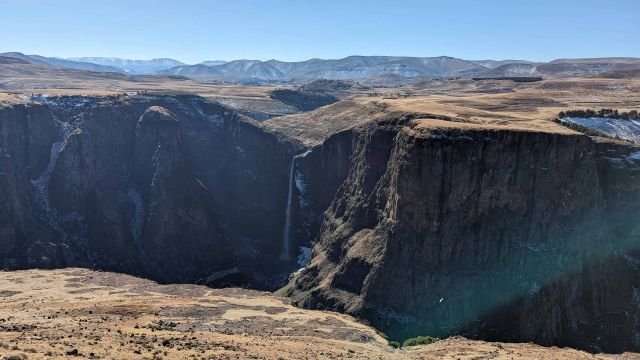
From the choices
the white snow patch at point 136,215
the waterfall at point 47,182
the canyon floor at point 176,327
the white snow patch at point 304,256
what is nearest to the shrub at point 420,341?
the canyon floor at point 176,327

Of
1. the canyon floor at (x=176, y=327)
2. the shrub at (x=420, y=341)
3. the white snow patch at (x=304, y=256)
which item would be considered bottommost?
the white snow patch at (x=304, y=256)

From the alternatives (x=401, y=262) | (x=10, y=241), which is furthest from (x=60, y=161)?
(x=401, y=262)

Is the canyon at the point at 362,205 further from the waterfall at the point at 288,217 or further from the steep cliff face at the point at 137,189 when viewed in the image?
the waterfall at the point at 288,217

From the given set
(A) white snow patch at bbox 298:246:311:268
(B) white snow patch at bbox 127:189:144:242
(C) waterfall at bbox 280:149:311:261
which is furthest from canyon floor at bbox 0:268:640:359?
(C) waterfall at bbox 280:149:311:261

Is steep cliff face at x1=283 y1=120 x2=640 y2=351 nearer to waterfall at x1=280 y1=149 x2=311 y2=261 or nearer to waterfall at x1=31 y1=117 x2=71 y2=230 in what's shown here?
waterfall at x1=280 y1=149 x2=311 y2=261

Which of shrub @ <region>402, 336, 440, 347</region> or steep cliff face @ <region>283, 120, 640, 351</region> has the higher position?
steep cliff face @ <region>283, 120, 640, 351</region>

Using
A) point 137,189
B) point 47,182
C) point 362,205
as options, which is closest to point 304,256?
point 362,205
